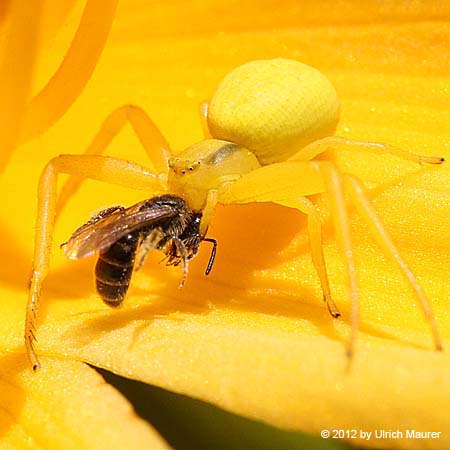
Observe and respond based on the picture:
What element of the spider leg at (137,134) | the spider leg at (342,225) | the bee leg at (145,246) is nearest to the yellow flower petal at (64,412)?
the bee leg at (145,246)

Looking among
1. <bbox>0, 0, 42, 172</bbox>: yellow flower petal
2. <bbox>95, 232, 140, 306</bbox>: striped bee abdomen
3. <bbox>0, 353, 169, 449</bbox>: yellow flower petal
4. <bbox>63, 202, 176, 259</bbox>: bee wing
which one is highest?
<bbox>0, 0, 42, 172</bbox>: yellow flower petal

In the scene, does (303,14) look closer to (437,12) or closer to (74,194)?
(437,12)

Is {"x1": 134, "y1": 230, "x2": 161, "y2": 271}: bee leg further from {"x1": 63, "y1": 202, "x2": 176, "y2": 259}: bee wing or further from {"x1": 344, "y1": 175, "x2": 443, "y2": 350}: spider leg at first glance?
{"x1": 344, "y1": 175, "x2": 443, "y2": 350}: spider leg

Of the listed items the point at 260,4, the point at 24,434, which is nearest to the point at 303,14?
the point at 260,4

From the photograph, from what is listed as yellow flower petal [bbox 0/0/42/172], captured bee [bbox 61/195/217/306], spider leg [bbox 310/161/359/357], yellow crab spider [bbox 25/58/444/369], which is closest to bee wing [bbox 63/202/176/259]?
captured bee [bbox 61/195/217/306]

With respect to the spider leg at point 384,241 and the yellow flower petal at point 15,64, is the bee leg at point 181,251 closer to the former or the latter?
the spider leg at point 384,241

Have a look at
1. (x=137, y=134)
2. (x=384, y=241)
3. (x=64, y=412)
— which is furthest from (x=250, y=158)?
(x=64, y=412)
